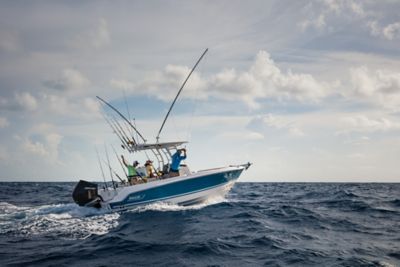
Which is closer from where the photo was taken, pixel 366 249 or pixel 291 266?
pixel 291 266

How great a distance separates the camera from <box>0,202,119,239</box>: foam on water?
12008 mm

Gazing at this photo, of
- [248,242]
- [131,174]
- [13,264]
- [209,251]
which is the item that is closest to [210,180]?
[131,174]

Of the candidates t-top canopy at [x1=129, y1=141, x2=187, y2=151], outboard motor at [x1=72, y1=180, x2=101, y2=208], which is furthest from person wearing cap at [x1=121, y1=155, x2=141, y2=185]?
outboard motor at [x1=72, y1=180, x2=101, y2=208]

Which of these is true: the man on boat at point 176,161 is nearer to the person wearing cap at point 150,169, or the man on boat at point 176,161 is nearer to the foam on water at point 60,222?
the person wearing cap at point 150,169

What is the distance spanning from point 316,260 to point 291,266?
2.69 feet

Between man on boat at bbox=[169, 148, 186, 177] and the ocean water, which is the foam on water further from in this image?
man on boat at bbox=[169, 148, 186, 177]

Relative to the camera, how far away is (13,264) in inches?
326

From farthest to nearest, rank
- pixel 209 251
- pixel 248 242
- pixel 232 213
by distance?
pixel 232 213
pixel 248 242
pixel 209 251

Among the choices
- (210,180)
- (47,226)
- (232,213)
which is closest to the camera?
(47,226)

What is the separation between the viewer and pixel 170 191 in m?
15.8

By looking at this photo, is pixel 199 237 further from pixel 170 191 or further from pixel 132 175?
pixel 132 175

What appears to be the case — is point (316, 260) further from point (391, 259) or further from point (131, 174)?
point (131, 174)

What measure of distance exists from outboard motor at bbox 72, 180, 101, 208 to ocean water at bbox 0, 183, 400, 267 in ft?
1.84

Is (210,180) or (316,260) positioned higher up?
(210,180)
